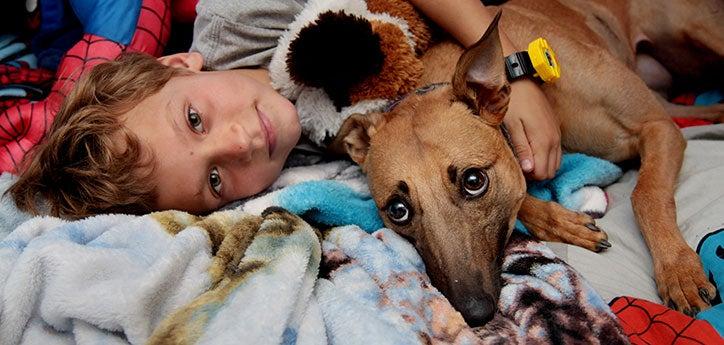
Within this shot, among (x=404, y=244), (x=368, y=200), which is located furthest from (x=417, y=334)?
(x=368, y=200)

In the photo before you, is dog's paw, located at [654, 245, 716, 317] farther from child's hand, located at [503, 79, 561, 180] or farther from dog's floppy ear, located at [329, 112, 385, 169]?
dog's floppy ear, located at [329, 112, 385, 169]

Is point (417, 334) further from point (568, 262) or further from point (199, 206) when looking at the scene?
point (199, 206)

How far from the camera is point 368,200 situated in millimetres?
2527

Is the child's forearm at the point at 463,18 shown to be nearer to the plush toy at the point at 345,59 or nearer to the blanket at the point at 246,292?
the plush toy at the point at 345,59

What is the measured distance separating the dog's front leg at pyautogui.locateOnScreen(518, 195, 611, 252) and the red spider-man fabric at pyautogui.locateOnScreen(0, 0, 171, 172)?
2.11 metres

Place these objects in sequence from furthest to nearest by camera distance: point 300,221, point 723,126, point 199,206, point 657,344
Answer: point 723,126, point 199,206, point 300,221, point 657,344

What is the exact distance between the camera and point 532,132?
2521 mm

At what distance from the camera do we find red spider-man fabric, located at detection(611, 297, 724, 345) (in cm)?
170

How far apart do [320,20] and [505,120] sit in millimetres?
899

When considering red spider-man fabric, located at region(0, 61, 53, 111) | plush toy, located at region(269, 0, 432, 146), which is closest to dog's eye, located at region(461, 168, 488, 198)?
plush toy, located at region(269, 0, 432, 146)

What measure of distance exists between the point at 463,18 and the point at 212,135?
4.21ft

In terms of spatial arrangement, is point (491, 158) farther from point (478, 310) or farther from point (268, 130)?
point (268, 130)

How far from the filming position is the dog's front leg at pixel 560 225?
225cm

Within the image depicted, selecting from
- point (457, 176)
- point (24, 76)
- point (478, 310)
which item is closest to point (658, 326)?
point (478, 310)
